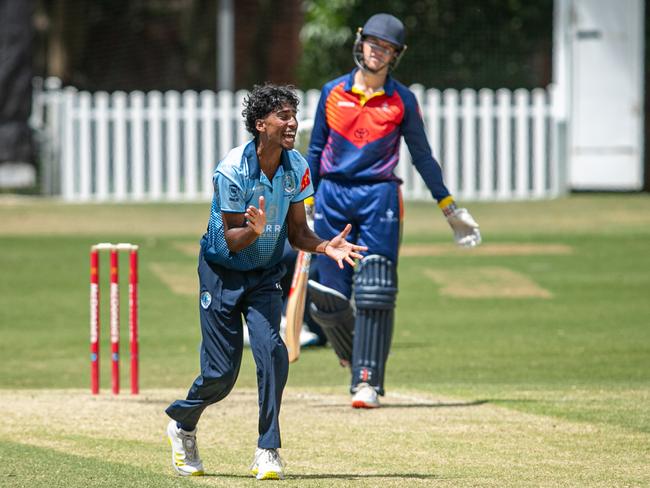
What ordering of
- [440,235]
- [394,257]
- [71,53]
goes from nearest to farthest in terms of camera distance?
[394,257]
[440,235]
[71,53]

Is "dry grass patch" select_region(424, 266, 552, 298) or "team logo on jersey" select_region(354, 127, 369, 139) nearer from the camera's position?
"team logo on jersey" select_region(354, 127, 369, 139)

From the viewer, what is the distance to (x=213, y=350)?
7215 millimetres

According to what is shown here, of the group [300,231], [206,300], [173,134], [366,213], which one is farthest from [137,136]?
[206,300]

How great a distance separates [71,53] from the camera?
103ft

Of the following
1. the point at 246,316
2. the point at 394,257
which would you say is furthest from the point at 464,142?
the point at 246,316

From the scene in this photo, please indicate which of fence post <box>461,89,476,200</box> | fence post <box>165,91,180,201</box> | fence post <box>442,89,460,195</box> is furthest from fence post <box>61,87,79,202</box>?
fence post <box>461,89,476,200</box>

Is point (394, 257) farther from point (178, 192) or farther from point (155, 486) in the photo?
point (178, 192)

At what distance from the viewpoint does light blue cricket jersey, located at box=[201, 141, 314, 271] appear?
7098mm

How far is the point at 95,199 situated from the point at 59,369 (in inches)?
406

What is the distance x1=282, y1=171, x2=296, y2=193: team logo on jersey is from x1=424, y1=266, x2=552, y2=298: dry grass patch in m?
8.16

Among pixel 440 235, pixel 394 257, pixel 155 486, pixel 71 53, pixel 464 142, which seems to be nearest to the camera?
pixel 155 486

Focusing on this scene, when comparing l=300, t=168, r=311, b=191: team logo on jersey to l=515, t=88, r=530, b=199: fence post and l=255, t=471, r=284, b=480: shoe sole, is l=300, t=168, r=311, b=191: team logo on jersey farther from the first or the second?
l=515, t=88, r=530, b=199: fence post

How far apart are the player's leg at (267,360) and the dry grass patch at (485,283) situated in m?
8.12

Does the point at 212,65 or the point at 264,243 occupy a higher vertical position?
the point at 212,65
